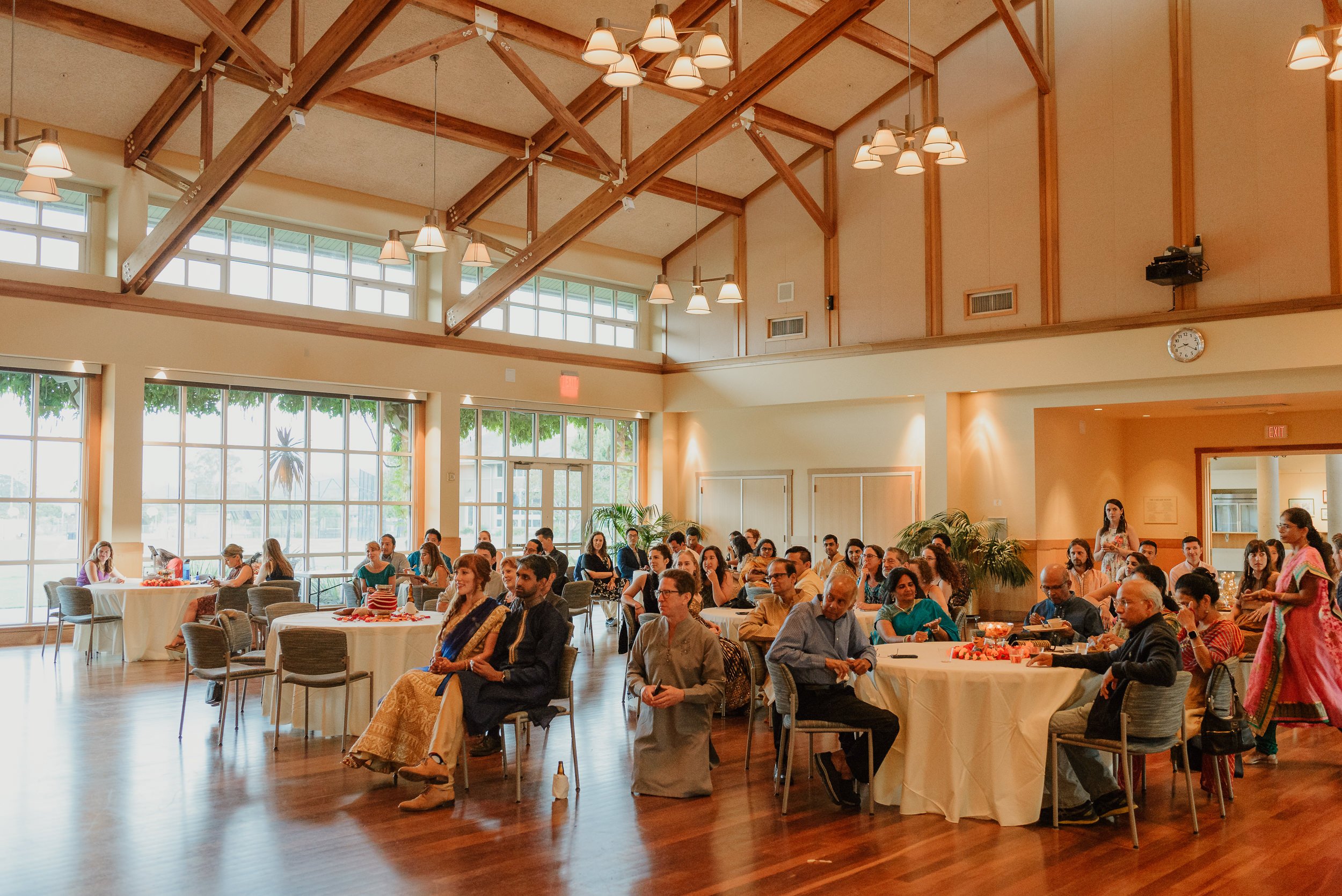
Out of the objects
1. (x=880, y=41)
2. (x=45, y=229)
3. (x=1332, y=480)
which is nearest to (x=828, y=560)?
(x=880, y=41)

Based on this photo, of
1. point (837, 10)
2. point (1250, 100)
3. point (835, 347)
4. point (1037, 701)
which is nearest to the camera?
point (1037, 701)

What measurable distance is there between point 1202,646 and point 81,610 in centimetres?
930

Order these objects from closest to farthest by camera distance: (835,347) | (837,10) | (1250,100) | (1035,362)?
1. (837,10)
2. (1250,100)
3. (1035,362)
4. (835,347)

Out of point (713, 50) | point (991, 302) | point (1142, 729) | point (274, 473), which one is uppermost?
point (713, 50)

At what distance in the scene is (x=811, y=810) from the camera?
210 inches

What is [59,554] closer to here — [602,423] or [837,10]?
[602,423]

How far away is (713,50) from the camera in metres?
7.91

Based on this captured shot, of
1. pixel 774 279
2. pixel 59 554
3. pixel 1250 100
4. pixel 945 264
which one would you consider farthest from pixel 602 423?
pixel 1250 100

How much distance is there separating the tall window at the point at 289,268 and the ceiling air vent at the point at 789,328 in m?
5.20

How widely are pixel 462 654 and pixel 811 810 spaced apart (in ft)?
6.61

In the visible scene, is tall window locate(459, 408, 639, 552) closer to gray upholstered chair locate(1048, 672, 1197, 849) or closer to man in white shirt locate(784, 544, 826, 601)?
man in white shirt locate(784, 544, 826, 601)

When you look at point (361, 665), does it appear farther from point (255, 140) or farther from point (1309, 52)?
point (1309, 52)

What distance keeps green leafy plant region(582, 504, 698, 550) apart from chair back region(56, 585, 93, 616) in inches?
306

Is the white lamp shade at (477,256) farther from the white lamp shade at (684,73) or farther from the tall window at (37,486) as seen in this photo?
the tall window at (37,486)
